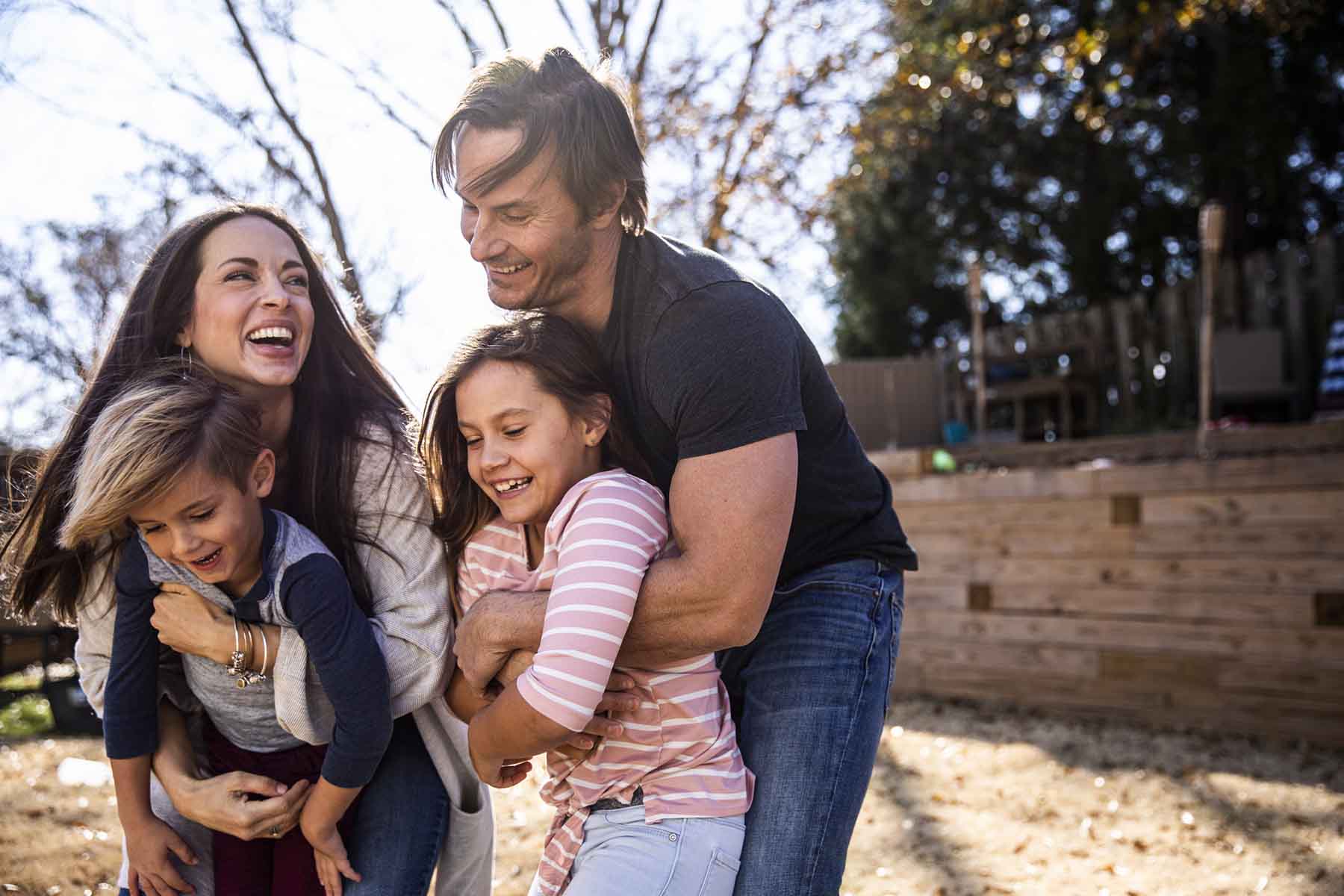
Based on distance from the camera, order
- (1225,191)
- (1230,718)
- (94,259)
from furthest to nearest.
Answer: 1. (1225,191)
2. (94,259)
3. (1230,718)

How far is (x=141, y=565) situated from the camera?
198 cm

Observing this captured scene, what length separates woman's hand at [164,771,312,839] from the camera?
1.98 meters

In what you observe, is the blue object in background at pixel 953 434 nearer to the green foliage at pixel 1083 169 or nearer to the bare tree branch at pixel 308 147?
the green foliage at pixel 1083 169

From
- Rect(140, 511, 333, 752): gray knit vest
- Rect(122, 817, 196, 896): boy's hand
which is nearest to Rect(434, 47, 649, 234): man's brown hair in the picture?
Rect(140, 511, 333, 752): gray knit vest

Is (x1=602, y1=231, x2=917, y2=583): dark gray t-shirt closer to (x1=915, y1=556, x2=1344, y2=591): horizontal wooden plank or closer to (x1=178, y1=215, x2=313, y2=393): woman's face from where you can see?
(x1=178, y1=215, x2=313, y2=393): woman's face

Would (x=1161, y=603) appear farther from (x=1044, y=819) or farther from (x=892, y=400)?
(x=892, y=400)

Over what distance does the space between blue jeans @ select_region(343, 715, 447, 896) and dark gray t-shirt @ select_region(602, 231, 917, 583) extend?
750 mm

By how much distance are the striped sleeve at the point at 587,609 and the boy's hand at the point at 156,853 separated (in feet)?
2.85

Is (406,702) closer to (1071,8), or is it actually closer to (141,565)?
(141,565)

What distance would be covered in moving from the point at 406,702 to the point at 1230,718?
15.7 feet

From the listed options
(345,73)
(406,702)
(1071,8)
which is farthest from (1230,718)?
(1071,8)

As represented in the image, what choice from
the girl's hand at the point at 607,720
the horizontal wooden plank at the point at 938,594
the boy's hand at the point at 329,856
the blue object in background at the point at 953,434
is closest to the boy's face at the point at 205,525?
the boy's hand at the point at 329,856

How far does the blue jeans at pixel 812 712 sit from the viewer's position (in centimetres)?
190

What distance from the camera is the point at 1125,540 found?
19.0ft
